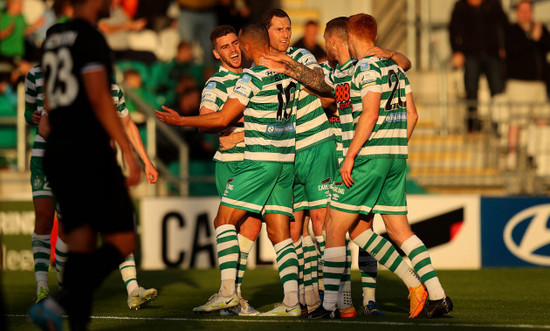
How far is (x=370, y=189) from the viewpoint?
7562 millimetres

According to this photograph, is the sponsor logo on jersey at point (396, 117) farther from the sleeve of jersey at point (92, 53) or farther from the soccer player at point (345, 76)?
the sleeve of jersey at point (92, 53)

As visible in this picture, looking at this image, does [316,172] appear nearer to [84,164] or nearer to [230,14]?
[84,164]

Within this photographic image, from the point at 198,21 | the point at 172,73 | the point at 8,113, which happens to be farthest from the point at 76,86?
the point at 198,21

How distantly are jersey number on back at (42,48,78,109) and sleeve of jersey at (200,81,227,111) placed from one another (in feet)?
8.37

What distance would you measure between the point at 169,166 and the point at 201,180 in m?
1.40

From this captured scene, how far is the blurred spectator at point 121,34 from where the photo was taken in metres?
17.2

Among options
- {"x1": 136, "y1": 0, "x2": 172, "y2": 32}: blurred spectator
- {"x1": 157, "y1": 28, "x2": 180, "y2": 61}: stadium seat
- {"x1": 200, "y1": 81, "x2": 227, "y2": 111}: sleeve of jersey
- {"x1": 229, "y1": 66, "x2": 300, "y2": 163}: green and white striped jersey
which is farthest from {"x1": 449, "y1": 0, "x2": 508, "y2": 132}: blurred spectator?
{"x1": 229, "y1": 66, "x2": 300, "y2": 163}: green and white striped jersey

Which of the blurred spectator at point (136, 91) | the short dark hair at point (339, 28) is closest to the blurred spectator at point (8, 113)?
the blurred spectator at point (136, 91)

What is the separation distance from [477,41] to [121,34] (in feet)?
20.0

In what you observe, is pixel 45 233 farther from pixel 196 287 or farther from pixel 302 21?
pixel 302 21

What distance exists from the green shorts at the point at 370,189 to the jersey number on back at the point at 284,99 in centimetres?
67

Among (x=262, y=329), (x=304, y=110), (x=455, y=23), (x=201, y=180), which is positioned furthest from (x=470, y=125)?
(x=262, y=329)

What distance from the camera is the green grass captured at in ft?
24.2

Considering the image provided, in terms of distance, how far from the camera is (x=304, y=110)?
8133 millimetres
